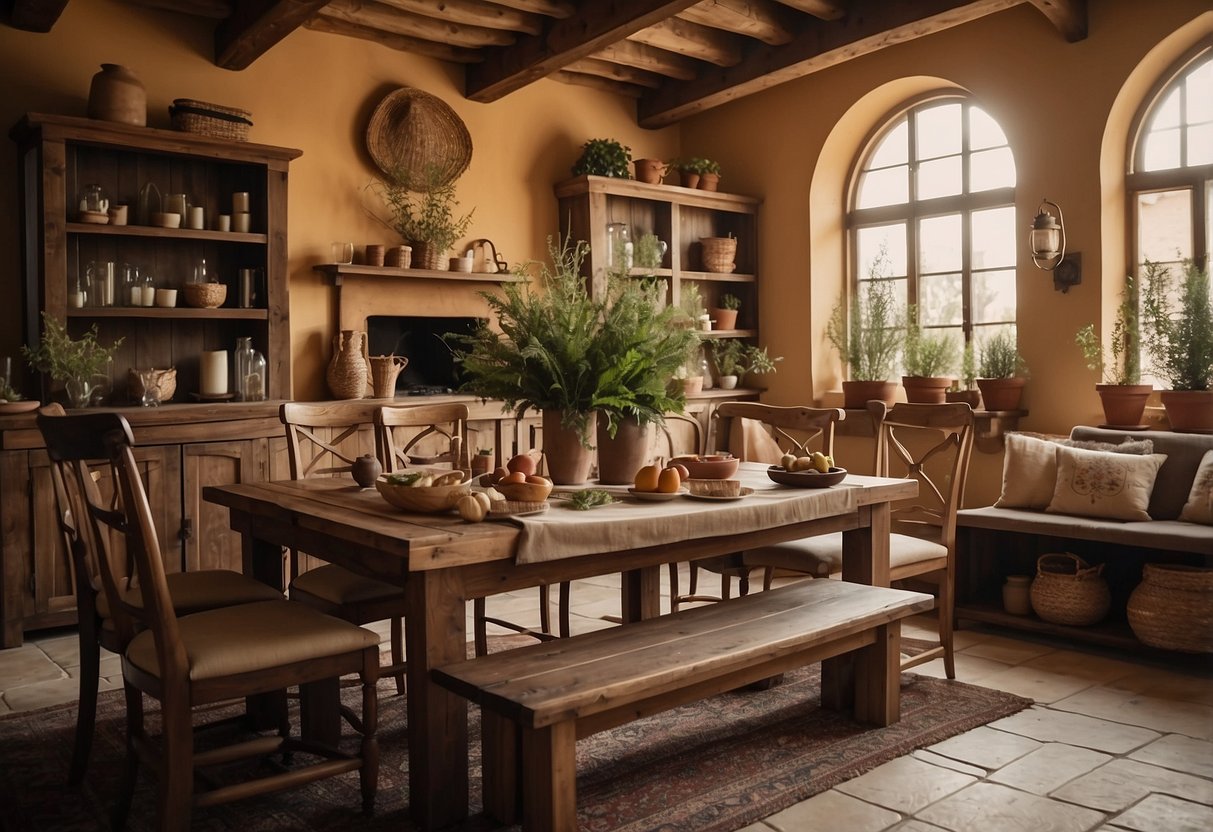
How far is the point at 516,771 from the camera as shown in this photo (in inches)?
91.7

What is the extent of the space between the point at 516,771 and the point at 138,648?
2.97 feet

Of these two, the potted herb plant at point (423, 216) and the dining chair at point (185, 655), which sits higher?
the potted herb plant at point (423, 216)

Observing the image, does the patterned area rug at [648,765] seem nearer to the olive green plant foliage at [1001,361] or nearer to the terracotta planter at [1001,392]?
the terracotta planter at [1001,392]

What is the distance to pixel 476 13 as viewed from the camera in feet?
16.1

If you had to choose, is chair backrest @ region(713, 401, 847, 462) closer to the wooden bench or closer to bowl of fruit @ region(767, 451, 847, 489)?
bowl of fruit @ region(767, 451, 847, 489)

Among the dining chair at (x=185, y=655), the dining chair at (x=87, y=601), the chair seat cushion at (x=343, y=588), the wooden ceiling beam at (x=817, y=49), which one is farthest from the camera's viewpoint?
the wooden ceiling beam at (x=817, y=49)

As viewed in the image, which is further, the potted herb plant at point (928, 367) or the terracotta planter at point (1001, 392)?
the potted herb plant at point (928, 367)

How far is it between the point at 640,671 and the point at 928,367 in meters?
3.60

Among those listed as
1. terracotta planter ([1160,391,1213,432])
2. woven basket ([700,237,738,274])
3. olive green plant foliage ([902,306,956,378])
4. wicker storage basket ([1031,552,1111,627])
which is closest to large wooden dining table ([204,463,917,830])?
wicker storage basket ([1031,552,1111,627])

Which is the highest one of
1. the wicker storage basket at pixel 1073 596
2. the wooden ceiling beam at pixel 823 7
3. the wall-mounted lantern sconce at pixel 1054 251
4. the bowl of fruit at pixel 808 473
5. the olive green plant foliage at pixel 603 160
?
the wooden ceiling beam at pixel 823 7

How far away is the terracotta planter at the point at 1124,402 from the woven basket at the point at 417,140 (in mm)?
3503

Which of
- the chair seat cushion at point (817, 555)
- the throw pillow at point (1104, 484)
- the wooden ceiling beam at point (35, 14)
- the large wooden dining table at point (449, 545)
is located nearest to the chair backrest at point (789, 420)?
the chair seat cushion at point (817, 555)

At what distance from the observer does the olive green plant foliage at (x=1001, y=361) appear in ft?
16.1

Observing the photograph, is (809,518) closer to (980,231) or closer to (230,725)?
(230,725)
